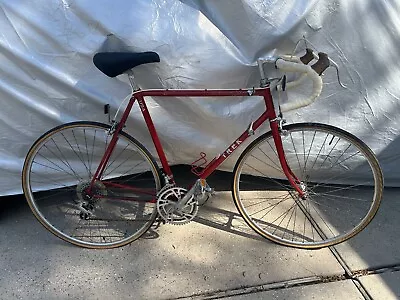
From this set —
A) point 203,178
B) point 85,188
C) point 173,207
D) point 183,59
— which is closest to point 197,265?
point 173,207

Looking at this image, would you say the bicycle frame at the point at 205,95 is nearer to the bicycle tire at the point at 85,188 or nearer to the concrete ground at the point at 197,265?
the bicycle tire at the point at 85,188

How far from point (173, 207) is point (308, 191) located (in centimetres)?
99

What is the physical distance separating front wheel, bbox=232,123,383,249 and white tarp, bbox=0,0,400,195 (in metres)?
0.20

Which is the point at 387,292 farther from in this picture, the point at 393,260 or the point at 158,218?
the point at 158,218

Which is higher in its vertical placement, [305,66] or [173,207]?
[305,66]

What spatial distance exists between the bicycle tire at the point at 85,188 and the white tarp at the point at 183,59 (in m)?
0.13

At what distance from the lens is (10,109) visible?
2.80m

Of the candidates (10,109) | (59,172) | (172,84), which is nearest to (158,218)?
(59,172)

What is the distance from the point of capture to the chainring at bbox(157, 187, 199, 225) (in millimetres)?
2840

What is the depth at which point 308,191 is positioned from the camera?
331 centimetres

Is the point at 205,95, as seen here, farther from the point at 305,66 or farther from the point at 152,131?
the point at 305,66

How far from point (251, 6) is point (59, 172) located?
1.53 metres

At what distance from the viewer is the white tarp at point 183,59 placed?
2637 millimetres

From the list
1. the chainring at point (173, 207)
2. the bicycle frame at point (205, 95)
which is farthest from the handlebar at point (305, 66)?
the chainring at point (173, 207)
